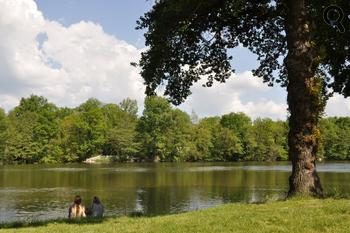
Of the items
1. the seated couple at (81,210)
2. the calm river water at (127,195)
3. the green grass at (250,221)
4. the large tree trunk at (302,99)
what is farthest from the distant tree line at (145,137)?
the green grass at (250,221)

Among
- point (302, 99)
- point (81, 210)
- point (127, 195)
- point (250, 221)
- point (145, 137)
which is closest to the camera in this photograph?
point (250, 221)

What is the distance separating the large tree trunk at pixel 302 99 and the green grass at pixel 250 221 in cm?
157

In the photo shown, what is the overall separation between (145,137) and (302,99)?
107 m

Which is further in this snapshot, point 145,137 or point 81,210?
point 145,137

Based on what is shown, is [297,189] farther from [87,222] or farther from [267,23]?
[267,23]

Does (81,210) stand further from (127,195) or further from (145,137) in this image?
(145,137)

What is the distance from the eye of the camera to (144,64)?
18000 mm

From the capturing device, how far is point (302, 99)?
1545 cm

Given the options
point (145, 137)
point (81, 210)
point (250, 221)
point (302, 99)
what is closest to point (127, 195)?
point (81, 210)

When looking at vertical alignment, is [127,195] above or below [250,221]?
below

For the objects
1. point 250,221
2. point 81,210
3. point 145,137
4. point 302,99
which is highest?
point 145,137

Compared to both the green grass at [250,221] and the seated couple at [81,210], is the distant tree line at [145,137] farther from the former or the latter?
the green grass at [250,221]

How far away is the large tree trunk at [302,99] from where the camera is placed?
1533 cm

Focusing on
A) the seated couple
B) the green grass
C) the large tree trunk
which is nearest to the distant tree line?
the seated couple
